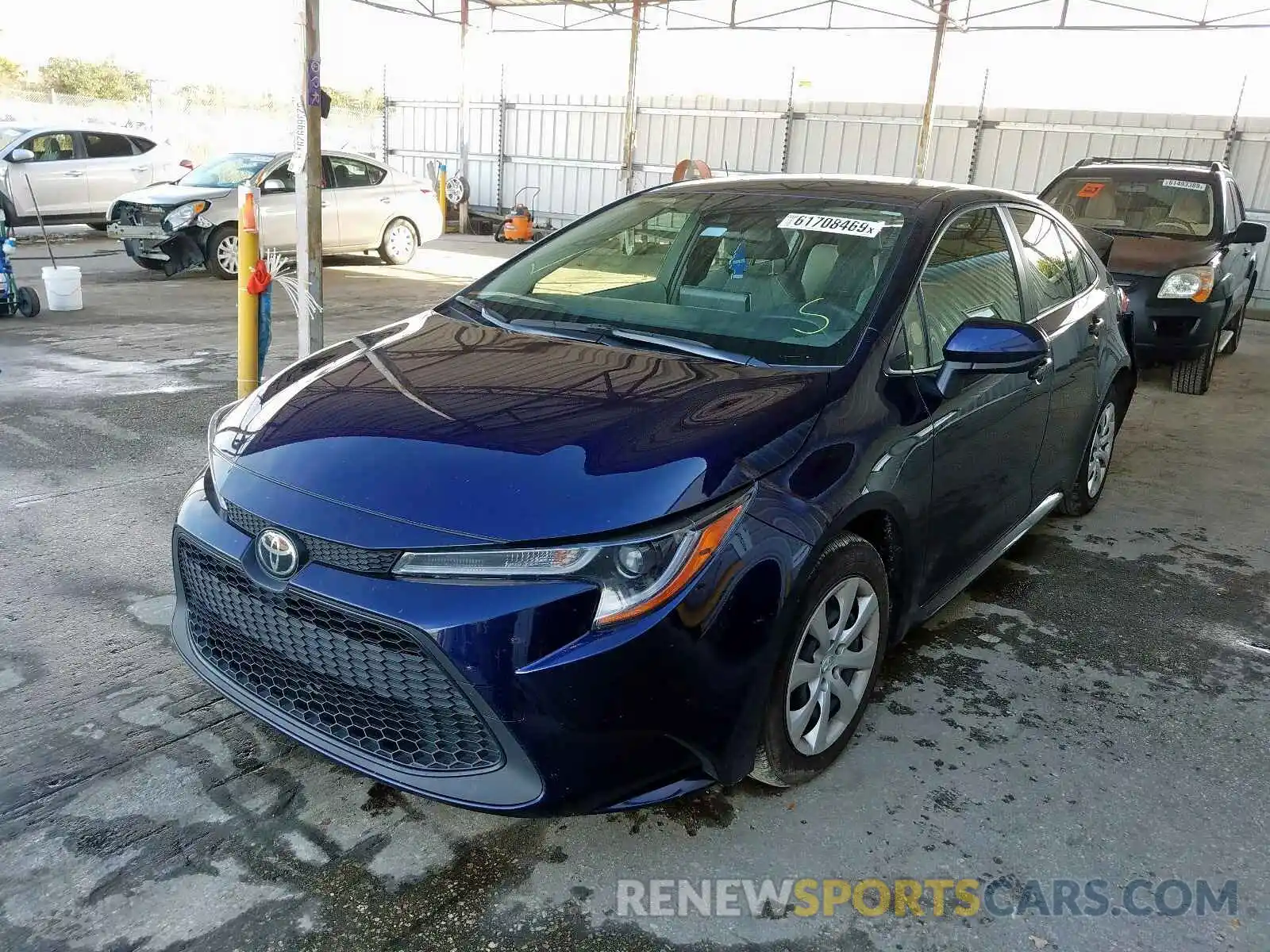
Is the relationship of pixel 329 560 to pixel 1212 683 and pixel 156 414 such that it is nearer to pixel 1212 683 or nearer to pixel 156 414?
pixel 1212 683

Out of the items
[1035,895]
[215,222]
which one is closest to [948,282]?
[1035,895]

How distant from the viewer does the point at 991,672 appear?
128 inches

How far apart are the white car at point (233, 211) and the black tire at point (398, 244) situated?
148 millimetres

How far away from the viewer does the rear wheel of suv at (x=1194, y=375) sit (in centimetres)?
776

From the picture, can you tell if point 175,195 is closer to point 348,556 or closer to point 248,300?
point 248,300

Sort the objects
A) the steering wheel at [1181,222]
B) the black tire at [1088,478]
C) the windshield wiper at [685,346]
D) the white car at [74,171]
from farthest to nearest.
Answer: the white car at [74,171] → the steering wheel at [1181,222] → the black tire at [1088,478] → the windshield wiper at [685,346]

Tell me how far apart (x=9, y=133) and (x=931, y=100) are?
536 inches

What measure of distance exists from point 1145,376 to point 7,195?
1361 cm

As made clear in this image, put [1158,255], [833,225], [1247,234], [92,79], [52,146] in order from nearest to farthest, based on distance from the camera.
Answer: [833,225], [1158,255], [1247,234], [52,146], [92,79]

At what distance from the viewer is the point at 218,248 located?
10.8 metres

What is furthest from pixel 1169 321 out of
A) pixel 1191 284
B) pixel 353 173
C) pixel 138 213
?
pixel 138 213

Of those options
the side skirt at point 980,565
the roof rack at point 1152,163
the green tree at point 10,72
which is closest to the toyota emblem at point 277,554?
the side skirt at point 980,565

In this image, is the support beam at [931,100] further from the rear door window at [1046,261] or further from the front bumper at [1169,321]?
A: the rear door window at [1046,261]

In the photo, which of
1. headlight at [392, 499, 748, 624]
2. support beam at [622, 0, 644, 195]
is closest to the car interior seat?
headlight at [392, 499, 748, 624]
